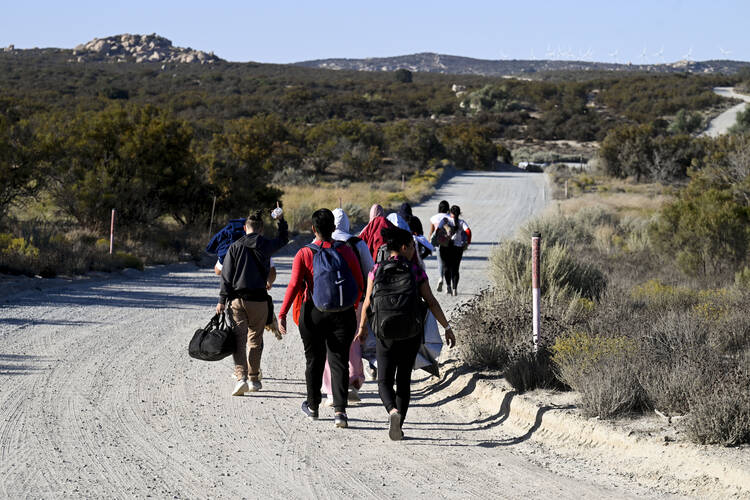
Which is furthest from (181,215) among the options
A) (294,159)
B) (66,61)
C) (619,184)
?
(66,61)

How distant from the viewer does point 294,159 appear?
4906 centimetres

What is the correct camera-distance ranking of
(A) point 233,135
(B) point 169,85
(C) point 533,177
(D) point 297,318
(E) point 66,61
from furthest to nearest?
(E) point 66,61
(B) point 169,85
(C) point 533,177
(A) point 233,135
(D) point 297,318

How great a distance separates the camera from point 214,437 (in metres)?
6.56

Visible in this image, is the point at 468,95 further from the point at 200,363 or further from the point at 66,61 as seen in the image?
the point at 200,363

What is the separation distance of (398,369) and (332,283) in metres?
0.87

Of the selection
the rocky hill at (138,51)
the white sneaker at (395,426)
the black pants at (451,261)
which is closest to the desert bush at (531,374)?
the white sneaker at (395,426)

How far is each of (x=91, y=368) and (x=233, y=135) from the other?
28.1 m

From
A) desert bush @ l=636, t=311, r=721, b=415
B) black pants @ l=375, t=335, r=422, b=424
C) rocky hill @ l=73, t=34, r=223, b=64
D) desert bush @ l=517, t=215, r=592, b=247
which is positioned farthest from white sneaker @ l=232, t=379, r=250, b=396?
rocky hill @ l=73, t=34, r=223, b=64

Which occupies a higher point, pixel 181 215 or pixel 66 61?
pixel 66 61

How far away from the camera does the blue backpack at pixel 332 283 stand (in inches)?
262

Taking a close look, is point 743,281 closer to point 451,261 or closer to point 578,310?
point 451,261

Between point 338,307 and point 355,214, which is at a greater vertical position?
point 338,307

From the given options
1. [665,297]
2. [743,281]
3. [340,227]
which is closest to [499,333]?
[340,227]

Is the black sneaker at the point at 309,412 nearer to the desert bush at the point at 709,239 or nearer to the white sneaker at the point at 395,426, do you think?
the white sneaker at the point at 395,426
